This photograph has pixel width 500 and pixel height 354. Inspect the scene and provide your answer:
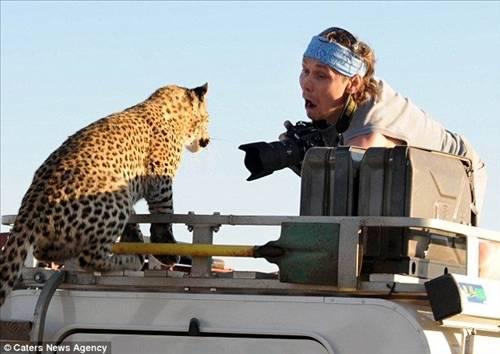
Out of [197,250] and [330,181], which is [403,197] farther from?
[197,250]

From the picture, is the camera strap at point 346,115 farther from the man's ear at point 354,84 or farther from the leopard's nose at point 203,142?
the leopard's nose at point 203,142

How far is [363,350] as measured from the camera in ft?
13.1

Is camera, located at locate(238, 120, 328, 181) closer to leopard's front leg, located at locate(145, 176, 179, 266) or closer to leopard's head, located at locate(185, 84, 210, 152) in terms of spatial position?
leopard's front leg, located at locate(145, 176, 179, 266)

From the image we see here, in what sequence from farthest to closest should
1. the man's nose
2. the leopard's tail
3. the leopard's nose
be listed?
the leopard's nose, the man's nose, the leopard's tail

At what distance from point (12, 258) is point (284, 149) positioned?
129 cm

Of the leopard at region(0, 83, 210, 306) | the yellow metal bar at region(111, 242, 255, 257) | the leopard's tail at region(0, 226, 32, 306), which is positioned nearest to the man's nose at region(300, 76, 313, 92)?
the leopard at region(0, 83, 210, 306)

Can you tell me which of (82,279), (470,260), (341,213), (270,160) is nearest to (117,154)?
(270,160)

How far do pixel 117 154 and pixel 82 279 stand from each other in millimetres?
1152

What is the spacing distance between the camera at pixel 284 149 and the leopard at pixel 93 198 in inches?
18.9

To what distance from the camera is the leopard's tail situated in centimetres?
488

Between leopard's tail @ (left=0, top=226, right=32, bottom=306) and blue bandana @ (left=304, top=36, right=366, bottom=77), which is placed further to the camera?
blue bandana @ (left=304, top=36, right=366, bottom=77)

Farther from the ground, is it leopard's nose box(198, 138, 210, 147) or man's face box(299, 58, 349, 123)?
man's face box(299, 58, 349, 123)

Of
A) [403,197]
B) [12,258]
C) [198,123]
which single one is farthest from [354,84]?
[198,123]

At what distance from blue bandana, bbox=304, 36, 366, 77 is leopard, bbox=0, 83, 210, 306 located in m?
1.02
